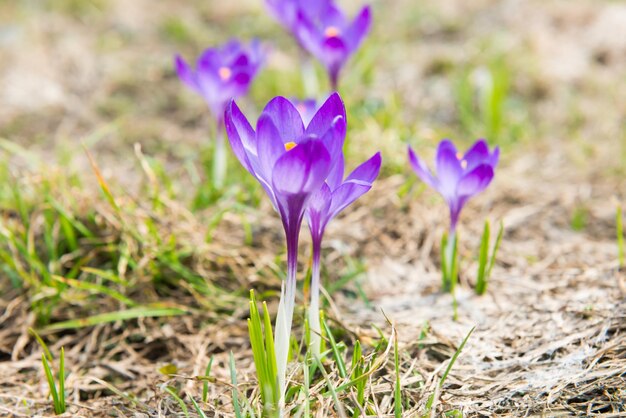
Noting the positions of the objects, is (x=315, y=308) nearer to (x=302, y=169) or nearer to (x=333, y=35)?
(x=302, y=169)

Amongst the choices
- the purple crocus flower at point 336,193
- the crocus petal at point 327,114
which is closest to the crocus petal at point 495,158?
the purple crocus flower at point 336,193

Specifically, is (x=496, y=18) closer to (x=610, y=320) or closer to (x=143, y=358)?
(x=610, y=320)

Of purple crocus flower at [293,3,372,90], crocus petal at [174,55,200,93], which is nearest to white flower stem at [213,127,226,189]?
crocus petal at [174,55,200,93]

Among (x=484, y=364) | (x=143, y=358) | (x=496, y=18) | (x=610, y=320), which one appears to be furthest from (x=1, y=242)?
(x=496, y=18)

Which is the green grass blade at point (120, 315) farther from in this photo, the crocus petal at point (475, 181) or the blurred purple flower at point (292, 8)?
the blurred purple flower at point (292, 8)

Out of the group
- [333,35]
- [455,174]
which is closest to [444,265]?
[455,174]
